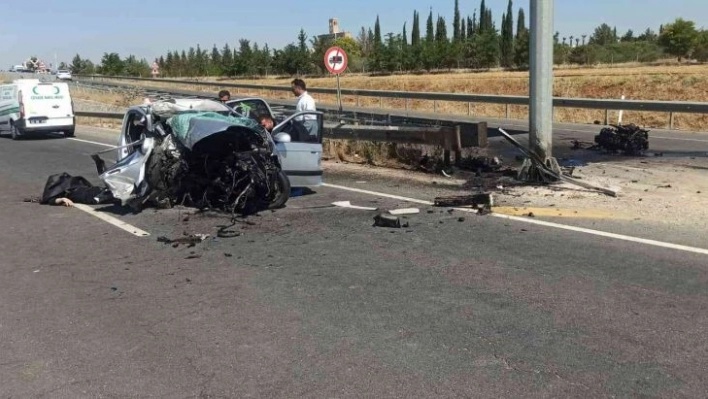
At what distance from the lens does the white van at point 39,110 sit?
23.0 meters

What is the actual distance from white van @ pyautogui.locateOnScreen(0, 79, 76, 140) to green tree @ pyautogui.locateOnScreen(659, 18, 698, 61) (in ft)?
240

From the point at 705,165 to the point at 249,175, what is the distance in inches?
323

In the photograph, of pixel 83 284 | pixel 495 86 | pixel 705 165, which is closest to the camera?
pixel 83 284

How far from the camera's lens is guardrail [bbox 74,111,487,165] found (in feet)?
36.0

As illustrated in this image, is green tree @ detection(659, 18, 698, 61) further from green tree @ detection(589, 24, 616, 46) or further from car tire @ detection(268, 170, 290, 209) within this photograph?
car tire @ detection(268, 170, 290, 209)

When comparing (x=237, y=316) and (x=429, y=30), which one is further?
(x=429, y=30)

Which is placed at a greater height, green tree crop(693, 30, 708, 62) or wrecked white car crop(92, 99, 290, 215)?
green tree crop(693, 30, 708, 62)

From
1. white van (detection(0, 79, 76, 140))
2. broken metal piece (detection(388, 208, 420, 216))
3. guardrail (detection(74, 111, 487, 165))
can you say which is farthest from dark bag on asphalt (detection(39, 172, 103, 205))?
white van (detection(0, 79, 76, 140))

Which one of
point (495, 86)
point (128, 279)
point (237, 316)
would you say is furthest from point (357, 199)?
point (495, 86)

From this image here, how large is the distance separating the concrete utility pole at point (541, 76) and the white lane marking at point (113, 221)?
5.78 meters

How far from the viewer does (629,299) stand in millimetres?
4930

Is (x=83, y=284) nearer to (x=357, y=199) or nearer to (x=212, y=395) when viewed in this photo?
(x=212, y=395)

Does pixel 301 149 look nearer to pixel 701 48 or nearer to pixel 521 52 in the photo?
pixel 521 52

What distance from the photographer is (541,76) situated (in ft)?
31.7
